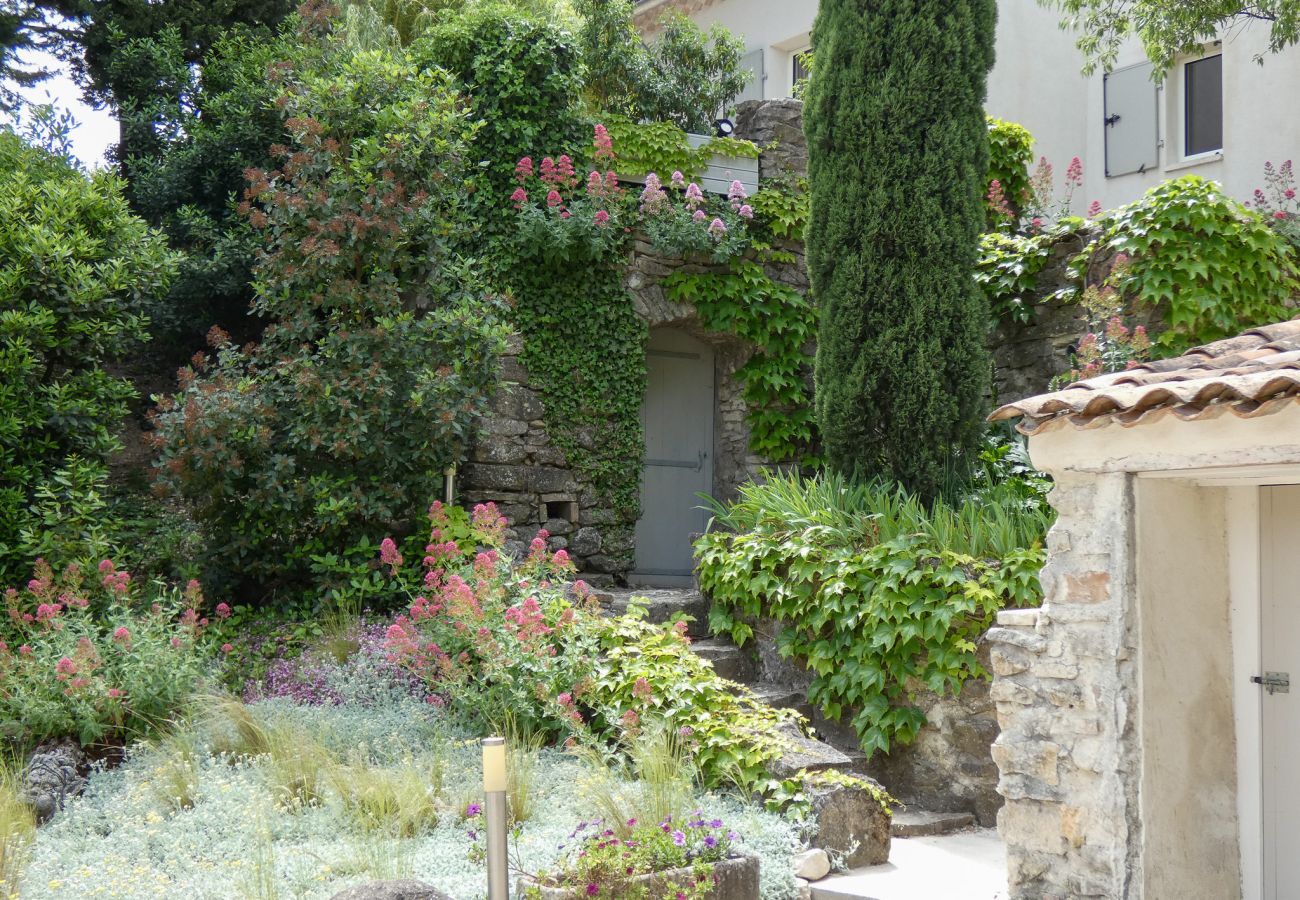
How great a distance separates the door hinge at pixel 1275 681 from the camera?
4309mm

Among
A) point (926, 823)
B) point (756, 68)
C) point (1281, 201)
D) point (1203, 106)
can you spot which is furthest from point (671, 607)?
point (756, 68)

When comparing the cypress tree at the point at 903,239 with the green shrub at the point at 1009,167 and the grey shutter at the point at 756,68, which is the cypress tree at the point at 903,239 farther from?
the grey shutter at the point at 756,68

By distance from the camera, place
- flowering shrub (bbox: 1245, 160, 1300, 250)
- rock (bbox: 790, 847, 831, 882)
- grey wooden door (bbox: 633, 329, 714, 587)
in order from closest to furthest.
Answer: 1. rock (bbox: 790, 847, 831, 882)
2. flowering shrub (bbox: 1245, 160, 1300, 250)
3. grey wooden door (bbox: 633, 329, 714, 587)

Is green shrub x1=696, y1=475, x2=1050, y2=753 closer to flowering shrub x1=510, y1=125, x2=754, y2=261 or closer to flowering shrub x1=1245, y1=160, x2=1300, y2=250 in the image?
flowering shrub x1=510, y1=125, x2=754, y2=261

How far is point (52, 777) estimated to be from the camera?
17.3ft


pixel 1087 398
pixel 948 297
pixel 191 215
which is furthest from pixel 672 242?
pixel 1087 398

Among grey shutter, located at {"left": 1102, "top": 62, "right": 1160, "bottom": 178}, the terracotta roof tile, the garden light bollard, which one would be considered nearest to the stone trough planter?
the garden light bollard

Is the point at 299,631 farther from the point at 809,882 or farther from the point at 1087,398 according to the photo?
the point at 1087,398

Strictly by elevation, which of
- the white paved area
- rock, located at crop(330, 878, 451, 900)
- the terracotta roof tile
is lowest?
the white paved area

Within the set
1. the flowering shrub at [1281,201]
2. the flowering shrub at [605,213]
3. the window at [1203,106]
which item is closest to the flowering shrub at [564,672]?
the flowering shrub at [605,213]

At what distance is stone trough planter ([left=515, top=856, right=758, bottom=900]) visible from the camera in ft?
13.5

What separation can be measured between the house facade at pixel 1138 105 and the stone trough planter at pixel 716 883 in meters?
8.04

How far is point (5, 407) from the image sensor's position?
22.8 feet

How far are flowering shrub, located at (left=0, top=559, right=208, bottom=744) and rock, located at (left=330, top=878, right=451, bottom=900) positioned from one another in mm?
2539
